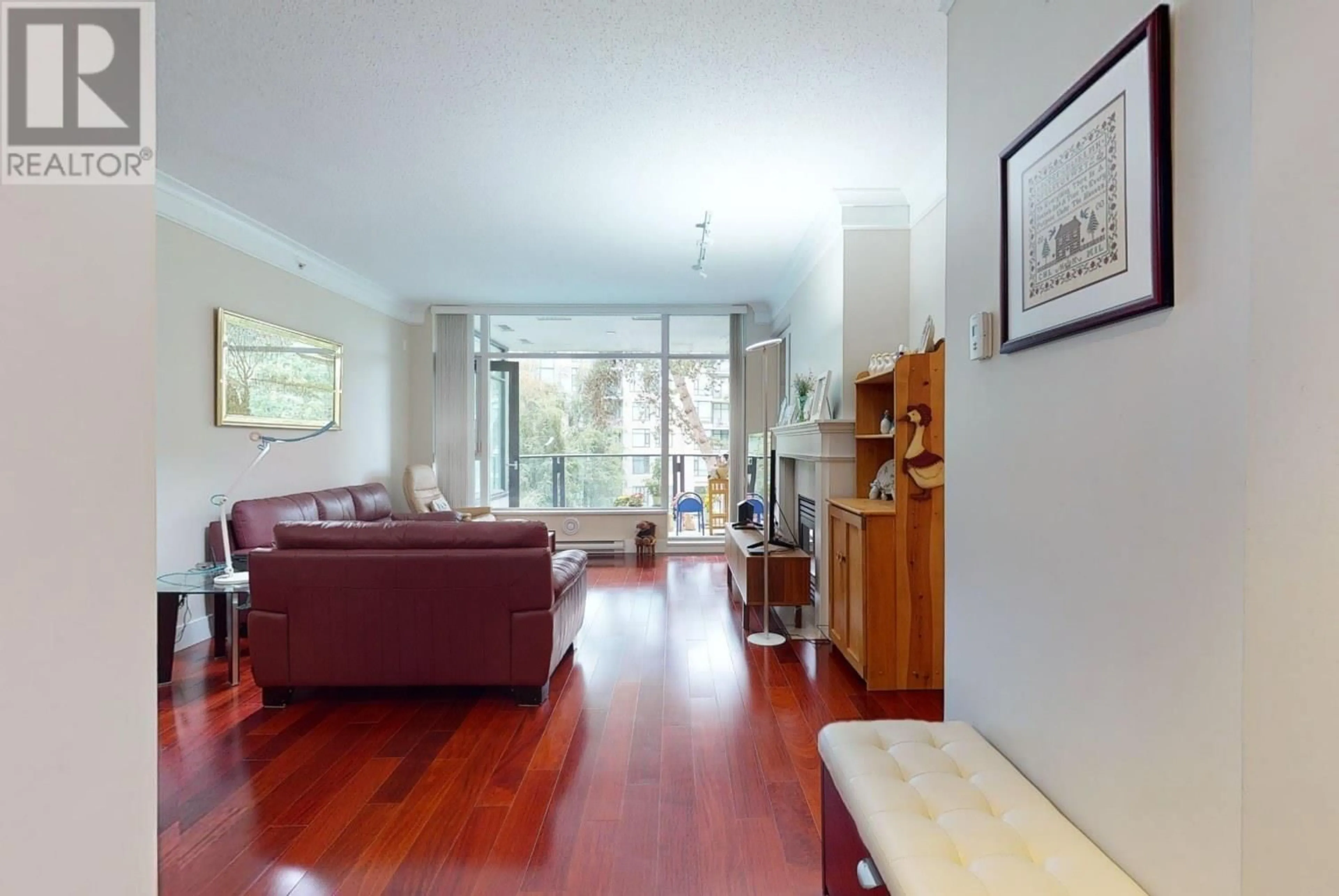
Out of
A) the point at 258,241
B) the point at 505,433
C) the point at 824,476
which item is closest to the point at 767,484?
the point at 824,476

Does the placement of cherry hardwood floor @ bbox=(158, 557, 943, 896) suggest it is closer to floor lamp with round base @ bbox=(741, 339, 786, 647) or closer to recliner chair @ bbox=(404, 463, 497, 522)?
floor lamp with round base @ bbox=(741, 339, 786, 647)

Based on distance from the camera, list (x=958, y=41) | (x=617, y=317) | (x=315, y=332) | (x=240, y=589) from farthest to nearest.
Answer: (x=617, y=317) → (x=315, y=332) → (x=240, y=589) → (x=958, y=41)

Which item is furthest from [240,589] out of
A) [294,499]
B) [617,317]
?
[617,317]

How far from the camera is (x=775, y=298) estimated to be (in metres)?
6.28

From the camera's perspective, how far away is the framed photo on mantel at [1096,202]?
1.03 m

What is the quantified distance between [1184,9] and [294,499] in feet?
16.6

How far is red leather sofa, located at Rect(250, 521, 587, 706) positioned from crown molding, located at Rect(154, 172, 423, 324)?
201cm

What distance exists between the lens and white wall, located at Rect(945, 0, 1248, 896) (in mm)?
923

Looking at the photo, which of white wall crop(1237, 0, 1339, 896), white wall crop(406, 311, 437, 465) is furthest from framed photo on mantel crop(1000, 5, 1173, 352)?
white wall crop(406, 311, 437, 465)

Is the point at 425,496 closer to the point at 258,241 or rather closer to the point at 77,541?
the point at 258,241

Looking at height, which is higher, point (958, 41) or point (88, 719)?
point (958, 41)

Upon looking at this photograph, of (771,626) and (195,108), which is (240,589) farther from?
(771,626)

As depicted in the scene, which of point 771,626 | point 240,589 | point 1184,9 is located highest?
point 1184,9

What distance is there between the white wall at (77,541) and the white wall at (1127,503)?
142 cm
